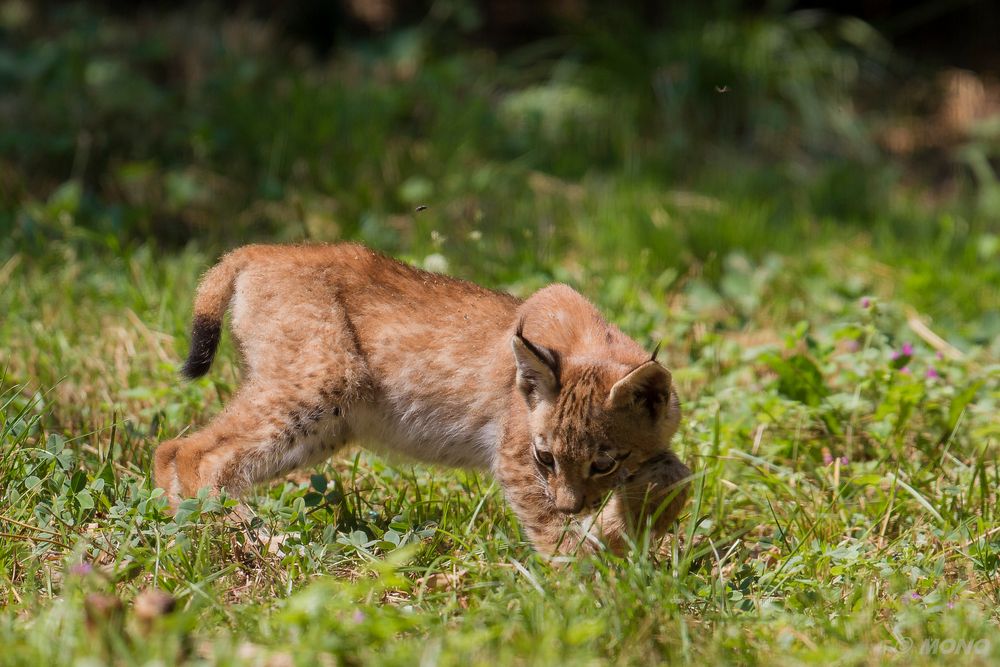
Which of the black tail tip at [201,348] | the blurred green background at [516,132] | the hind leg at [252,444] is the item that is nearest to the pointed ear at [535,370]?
→ the hind leg at [252,444]

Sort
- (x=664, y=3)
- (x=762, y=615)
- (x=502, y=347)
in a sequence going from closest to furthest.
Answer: (x=762, y=615) → (x=502, y=347) → (x=664, y=3)

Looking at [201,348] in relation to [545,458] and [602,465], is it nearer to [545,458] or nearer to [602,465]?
[545,458]

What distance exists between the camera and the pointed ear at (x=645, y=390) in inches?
155

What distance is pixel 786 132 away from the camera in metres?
9.71

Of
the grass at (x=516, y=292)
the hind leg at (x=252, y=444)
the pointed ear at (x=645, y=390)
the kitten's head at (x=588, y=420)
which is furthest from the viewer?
the hind leg at (x=252, y=444)

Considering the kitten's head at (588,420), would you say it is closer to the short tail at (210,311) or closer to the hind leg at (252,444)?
the hind leg at (252,444)

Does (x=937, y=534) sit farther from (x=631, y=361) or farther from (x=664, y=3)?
(x=664, y=3)

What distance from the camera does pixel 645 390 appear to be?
4.06 m

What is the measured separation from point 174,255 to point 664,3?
560cm

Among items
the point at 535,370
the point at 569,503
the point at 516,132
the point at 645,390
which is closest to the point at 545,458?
the point at 569,503

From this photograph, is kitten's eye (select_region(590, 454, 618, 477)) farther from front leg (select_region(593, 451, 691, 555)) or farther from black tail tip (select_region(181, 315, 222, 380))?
black tail tip (select_region(181, 315, 222, 380))

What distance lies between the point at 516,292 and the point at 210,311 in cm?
214

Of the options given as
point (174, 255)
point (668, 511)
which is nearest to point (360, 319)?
point (668, 511)

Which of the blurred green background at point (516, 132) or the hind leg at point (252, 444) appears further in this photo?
the blurred green background at point (516, 132)
